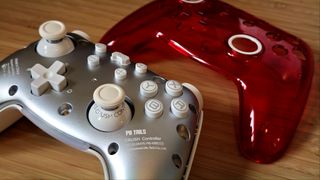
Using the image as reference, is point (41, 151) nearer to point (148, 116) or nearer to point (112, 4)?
point (148, 116)

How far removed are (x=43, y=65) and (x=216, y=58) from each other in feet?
0.62

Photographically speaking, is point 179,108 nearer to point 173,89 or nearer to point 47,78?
point 173,89

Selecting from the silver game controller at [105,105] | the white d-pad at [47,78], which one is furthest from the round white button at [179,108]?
the white d-pad at [47,78]

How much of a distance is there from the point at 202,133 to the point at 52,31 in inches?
7.2

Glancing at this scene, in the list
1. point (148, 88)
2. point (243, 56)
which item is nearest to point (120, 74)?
point (148, 88)

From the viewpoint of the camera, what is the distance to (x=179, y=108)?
0.39 metres

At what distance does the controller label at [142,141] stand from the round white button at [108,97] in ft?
0.10

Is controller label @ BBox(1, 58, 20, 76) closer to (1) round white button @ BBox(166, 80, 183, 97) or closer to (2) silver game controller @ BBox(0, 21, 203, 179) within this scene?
(2) silver game controller @ BBox(0, 21, 203, 179)

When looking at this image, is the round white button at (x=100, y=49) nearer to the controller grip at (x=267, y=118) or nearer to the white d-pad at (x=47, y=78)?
the white d-pad at (x=47, y=78)

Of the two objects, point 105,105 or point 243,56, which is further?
point 243,56

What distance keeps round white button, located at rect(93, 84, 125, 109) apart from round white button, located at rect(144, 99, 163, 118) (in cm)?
3

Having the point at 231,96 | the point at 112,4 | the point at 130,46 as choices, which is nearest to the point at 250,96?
the point at 231,96

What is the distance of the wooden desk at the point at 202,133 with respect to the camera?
1.35ft

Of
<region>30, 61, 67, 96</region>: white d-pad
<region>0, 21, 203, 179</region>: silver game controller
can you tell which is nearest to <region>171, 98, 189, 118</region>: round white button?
<region>0, 21, 203, 179</region>: silver game controller
